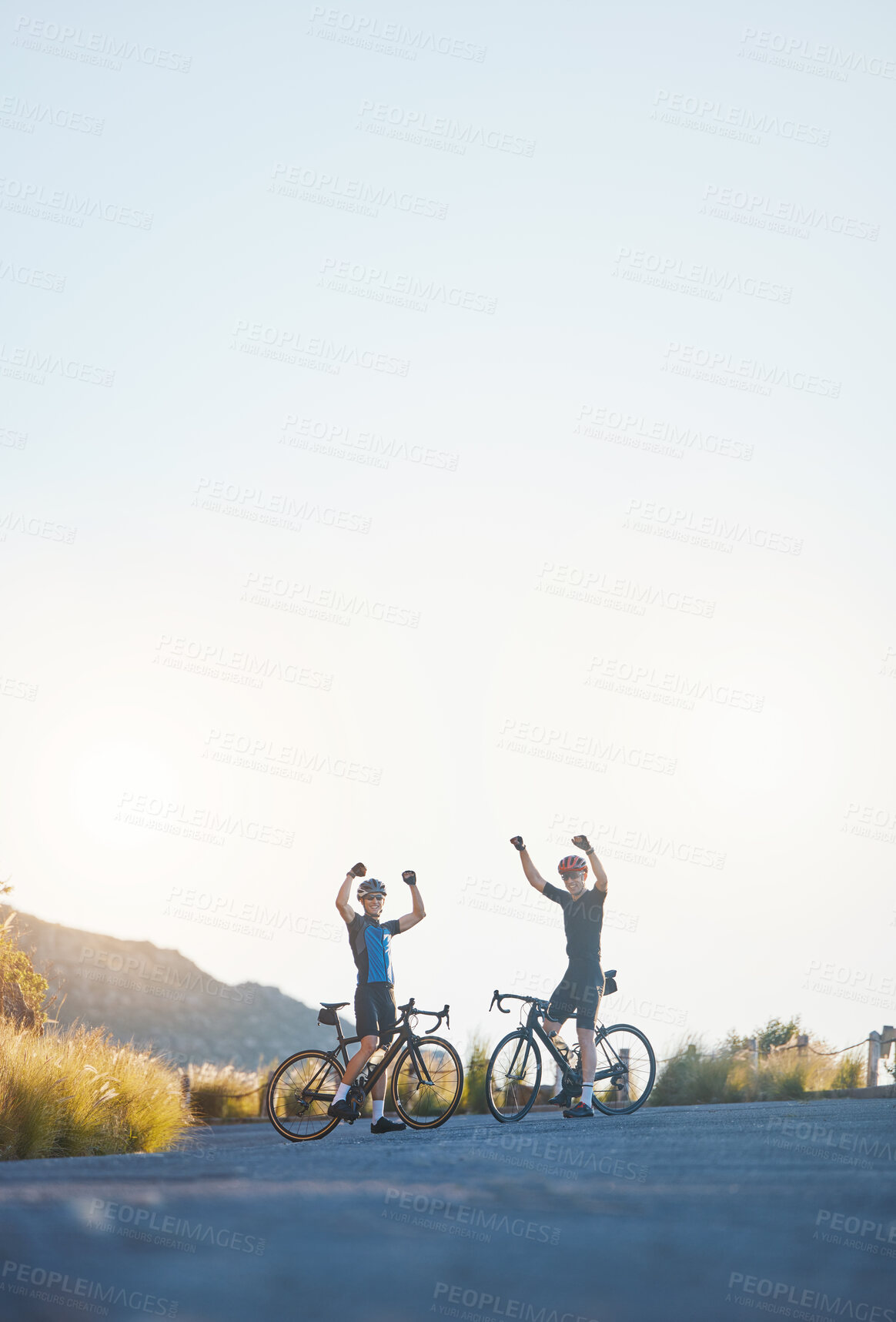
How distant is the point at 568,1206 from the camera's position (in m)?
4.34

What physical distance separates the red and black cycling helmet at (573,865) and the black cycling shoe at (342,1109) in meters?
2.99

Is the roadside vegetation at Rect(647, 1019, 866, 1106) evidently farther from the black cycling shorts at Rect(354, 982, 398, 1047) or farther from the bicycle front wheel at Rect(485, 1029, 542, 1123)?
the black cycling shorts at Rect(354, 982, 398, 1047)

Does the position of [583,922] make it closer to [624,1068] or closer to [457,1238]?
[624,1068]

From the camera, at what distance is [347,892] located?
9.34m

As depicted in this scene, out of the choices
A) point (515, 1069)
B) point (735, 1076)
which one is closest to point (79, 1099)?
point (515, 1069)

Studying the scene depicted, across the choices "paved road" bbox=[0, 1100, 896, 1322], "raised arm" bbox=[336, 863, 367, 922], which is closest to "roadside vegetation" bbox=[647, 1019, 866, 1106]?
"raised arm" bbox=[336, 863, 367, 922]

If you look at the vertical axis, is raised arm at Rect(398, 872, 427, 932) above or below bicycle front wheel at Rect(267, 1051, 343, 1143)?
above

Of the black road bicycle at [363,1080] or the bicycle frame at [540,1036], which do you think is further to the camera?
the bicycle frame at [540,1036]

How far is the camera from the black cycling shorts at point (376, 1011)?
30.6 feet

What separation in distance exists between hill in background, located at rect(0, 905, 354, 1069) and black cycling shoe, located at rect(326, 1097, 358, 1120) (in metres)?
55.4

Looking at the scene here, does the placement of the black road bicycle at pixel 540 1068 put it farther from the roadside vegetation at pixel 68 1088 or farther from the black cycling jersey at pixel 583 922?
the roadside vegetation at pixel 68 1088

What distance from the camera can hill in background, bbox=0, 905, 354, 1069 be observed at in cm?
6625

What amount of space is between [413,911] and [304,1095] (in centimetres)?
171

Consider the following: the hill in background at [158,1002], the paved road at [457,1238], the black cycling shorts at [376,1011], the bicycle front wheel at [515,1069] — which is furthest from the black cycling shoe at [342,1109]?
the hill in background at [158,1002]
